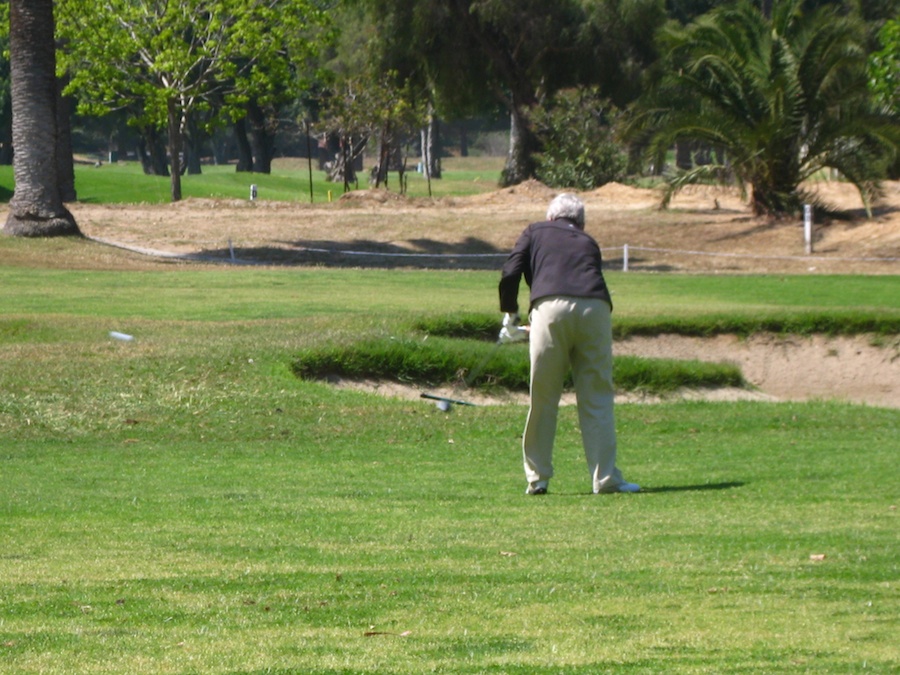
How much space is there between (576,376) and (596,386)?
6.0 inches

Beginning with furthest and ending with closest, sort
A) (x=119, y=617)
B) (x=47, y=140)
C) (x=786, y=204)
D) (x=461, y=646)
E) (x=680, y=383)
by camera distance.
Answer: (x=786, y=204) < (x=47, y=140) < (x=680, y=383) < (x=119, y=617) < (x=461, y=646)

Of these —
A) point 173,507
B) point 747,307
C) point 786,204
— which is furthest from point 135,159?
point 173,507

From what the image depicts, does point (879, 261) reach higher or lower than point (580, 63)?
lower

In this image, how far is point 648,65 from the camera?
5284 centimetres

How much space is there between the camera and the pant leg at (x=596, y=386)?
8734 millimetres

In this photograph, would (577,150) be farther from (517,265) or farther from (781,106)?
(517,265)

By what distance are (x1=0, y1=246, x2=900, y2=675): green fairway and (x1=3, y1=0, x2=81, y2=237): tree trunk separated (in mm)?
12223

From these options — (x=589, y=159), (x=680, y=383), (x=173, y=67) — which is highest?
(x=173, y=67)

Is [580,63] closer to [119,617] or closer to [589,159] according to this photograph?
[589,159]

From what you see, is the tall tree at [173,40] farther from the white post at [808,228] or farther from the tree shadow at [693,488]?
the tree shadow at [693,488]

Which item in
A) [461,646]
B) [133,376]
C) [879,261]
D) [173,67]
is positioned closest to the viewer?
[461,646]

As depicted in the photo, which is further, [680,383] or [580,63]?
[580,63]

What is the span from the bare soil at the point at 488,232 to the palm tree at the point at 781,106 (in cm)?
146

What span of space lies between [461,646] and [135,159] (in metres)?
125
